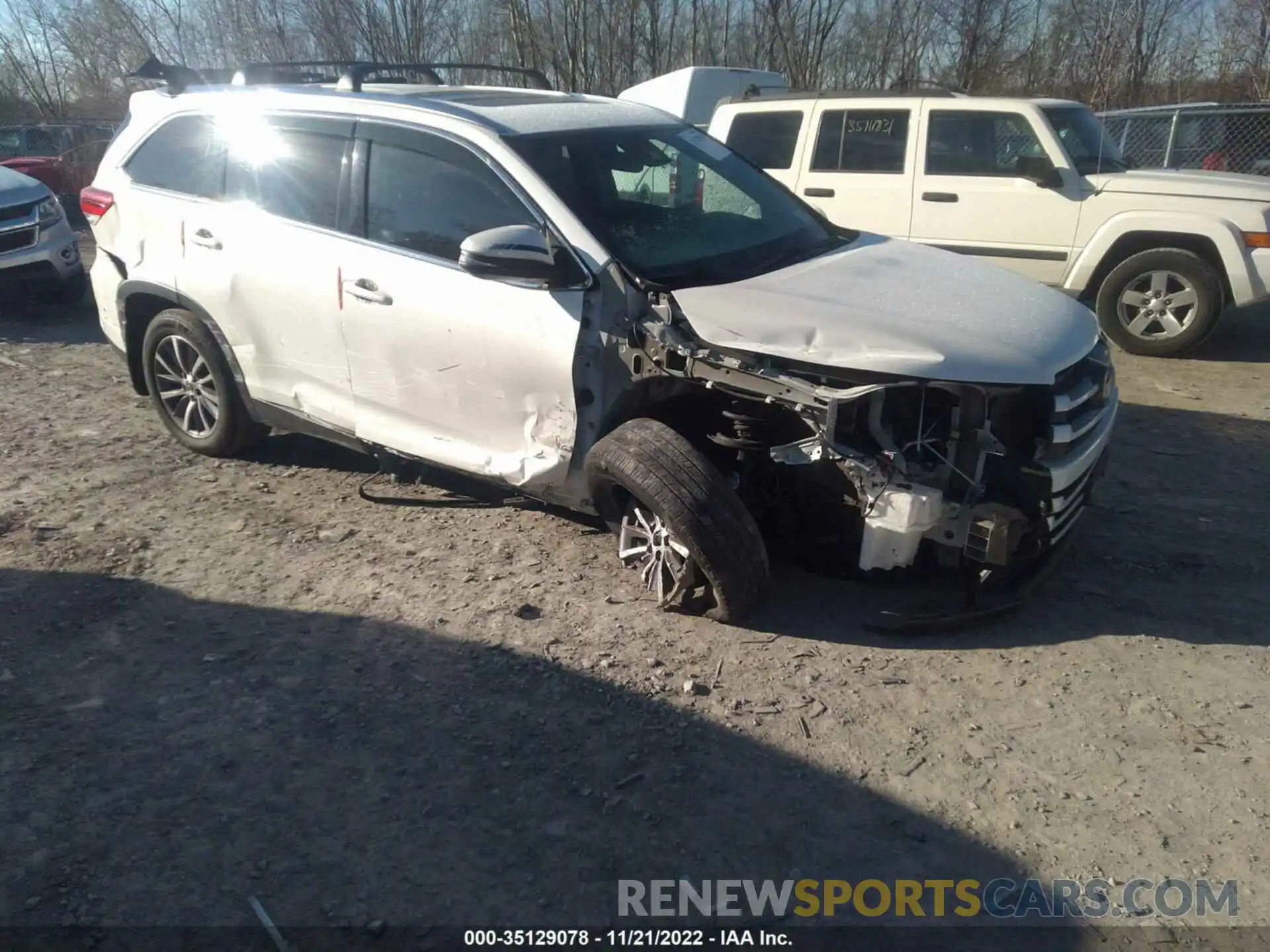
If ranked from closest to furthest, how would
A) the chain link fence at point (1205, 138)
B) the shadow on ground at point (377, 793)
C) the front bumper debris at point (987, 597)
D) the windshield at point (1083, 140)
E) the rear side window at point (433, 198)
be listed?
1. the shadow on ground at point (377, 793)
2. the front bumper debris at point (987, 597)
3. the rear side window at point (433, 198)
4. the windshield at point (1083, 140)
5. the chain link fence at point (1205, 138)

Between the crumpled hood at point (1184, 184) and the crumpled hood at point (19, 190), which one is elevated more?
the crumpled hood at point (1184, 184)

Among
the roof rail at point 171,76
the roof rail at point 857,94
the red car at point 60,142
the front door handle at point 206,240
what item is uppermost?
the roof rail at point 857,94

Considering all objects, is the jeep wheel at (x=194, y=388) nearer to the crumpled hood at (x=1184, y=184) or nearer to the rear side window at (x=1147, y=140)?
the crumpled hood at (x=1184, y=184)

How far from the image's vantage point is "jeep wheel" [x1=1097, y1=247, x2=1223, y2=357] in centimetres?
768

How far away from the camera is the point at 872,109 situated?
28.5ft

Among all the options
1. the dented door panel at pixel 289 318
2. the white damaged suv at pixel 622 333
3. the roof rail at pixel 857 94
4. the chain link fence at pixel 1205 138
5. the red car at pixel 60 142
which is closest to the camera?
the white damaged suv at pixel 622 333

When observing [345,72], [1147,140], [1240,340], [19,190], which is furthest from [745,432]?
[1147,140]

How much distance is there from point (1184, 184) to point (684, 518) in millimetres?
6026

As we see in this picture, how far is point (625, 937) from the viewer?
8.57ft

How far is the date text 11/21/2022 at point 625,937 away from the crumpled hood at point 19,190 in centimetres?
917

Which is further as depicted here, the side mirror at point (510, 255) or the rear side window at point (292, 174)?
the rear side window at point (292, 174)

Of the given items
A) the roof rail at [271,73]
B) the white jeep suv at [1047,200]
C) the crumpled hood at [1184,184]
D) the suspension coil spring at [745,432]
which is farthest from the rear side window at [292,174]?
the crumpled hood at [1184,184]

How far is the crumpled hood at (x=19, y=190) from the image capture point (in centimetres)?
925

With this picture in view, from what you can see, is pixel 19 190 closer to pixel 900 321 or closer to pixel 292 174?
pixel 292 174
